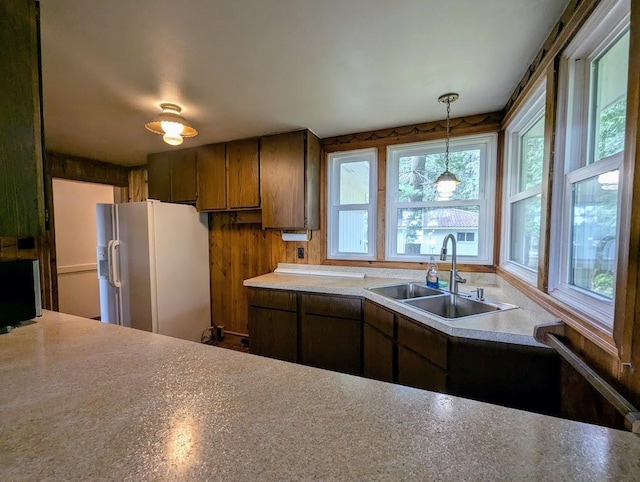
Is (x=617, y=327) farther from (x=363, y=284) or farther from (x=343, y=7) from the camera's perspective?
(x=363, y=284)

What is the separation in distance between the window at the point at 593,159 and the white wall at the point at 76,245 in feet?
17.3

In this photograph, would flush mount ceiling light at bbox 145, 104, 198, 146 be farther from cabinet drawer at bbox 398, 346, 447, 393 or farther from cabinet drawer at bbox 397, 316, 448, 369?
cabinet drawer at bbox 398, 346, 447, 393

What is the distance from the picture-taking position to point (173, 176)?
320 cm

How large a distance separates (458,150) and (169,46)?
7.31 ft

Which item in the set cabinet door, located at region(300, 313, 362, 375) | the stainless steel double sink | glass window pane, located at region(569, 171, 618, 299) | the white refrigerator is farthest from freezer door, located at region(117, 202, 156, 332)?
glass window pane, located at region(569, 171, 618, 299)

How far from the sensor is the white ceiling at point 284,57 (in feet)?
3.81

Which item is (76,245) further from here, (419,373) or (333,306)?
(419,373)

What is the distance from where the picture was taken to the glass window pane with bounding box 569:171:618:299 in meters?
0.94

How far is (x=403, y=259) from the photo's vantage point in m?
2.58

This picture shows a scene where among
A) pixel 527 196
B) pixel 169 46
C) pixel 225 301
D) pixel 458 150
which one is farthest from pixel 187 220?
pixel 527 196

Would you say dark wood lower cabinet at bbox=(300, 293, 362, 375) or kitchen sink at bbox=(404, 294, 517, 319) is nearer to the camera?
kitchen sink at bbox=(404, 294, 517, 319)

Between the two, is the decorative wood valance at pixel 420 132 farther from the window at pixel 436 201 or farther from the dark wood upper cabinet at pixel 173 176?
the dark wood upper cabinet at pixel 173 176

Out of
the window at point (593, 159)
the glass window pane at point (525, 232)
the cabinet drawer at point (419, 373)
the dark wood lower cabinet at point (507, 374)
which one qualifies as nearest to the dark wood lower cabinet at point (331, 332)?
the cabinet drawer at point (419, 373)

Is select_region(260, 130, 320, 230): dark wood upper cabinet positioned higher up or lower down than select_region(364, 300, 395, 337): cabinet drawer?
higher up
